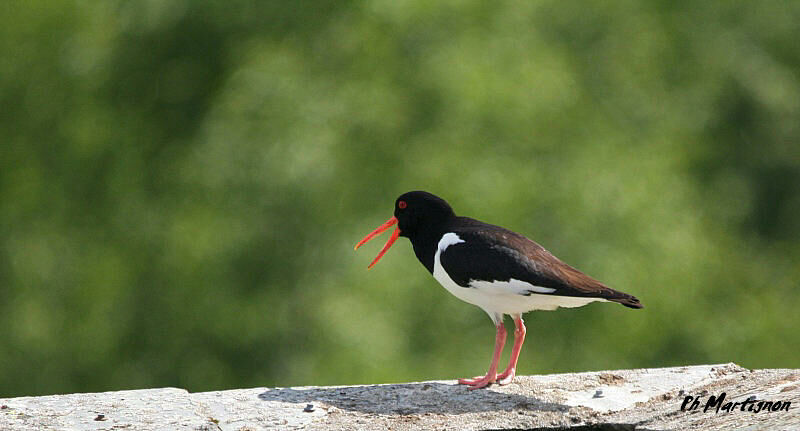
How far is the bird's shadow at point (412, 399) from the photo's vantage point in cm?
431

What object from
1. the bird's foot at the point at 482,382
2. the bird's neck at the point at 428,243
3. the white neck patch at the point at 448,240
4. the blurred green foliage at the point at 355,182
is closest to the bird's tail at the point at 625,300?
the bird's foot at the point at 482,382

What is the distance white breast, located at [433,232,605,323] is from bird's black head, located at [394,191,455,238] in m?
0.26

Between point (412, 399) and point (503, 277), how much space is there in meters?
0.69

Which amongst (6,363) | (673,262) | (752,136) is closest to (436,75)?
(673,262)

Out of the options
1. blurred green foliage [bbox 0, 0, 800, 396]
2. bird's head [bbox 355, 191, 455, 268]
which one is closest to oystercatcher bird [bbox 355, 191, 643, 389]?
bird's head [bbox 355, 191, 455, 268]

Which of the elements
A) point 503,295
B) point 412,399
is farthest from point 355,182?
point 412,399

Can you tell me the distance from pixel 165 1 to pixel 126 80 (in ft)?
3.30

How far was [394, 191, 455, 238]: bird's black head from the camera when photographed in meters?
5.29

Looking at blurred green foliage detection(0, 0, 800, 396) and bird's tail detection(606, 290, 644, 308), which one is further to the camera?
blurred green foliage detection(0, 0, 800, 396)

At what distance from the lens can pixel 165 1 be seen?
11961mm

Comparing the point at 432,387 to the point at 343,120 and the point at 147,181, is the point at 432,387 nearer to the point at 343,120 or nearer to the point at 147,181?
the point at 343,120

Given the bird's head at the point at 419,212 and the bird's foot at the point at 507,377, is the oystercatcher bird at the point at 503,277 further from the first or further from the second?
the bird's head at the point at 419,212

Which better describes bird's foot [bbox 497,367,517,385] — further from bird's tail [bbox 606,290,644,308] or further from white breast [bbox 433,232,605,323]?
bird's tail [bbox 606,290,644,308]

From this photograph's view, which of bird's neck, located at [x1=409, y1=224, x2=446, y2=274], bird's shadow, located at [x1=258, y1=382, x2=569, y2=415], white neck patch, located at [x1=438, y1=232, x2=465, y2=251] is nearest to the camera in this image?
bird's shadow, located at [x1=258, y1=382, x2=569, y2=415]
